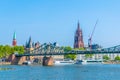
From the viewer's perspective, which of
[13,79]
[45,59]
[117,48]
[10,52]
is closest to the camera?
[13,79]

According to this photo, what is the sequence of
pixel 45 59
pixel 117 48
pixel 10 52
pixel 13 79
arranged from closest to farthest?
pixel 13 79, pixel 117 48, pixel 45 59, pixel 10 52

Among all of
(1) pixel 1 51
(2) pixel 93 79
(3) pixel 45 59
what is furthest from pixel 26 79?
(1) pixel 1 51

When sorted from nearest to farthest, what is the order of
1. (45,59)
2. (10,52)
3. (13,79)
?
(13,79), (45,59), (10,52)

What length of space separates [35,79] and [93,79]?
11.6 meters

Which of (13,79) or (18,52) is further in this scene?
(18,52)

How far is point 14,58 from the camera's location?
611ft

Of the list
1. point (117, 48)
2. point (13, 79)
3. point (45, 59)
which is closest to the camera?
point (13, 79)

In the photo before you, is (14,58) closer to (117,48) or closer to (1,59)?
(1,59)

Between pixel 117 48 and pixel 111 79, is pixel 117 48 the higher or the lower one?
the higher one

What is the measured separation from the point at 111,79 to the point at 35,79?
1517 cm

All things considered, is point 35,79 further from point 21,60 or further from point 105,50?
point 21,60

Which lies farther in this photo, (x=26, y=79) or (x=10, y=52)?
(x=10, y=52)

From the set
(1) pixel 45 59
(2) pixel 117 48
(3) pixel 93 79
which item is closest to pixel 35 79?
(3) pixel 93 79

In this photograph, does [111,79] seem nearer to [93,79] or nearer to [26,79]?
[93,79]
